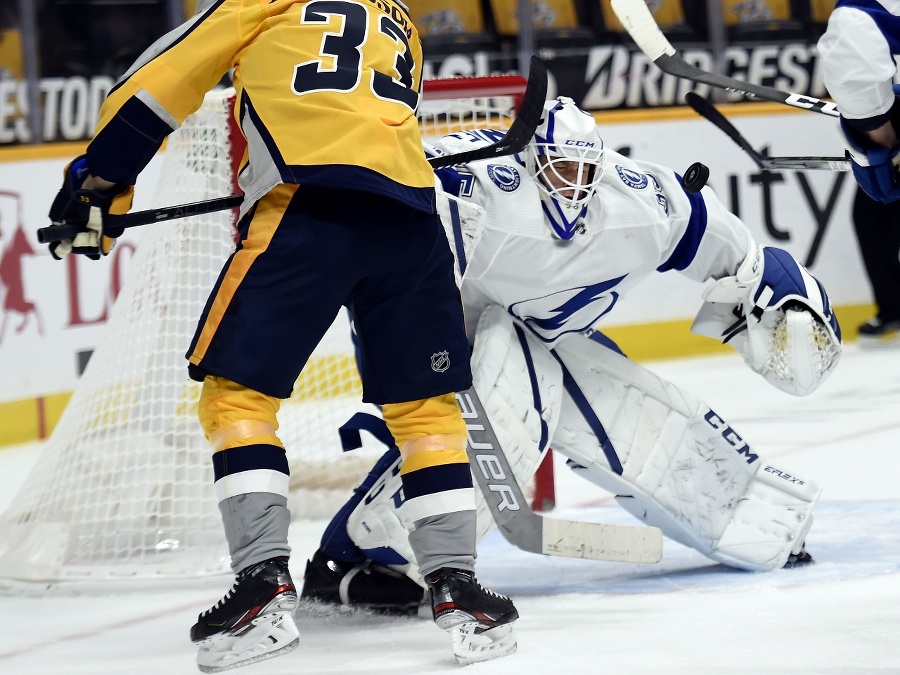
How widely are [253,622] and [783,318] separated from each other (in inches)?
46.1

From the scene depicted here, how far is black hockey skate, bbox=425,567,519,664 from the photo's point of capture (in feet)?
5.98

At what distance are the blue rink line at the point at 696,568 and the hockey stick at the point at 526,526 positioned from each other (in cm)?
7

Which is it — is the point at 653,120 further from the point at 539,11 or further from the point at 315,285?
the point at 315,285

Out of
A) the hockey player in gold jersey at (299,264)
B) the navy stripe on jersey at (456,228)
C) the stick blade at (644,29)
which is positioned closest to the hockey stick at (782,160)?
the stick blade at (644,29)

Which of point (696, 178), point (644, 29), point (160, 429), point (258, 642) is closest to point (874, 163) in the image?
point (696, 178)

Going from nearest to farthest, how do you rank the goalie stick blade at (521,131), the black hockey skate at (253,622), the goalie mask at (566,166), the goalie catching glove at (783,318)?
1. the black hockey skate at (253,622)
2. the goalie stick blade at (521,131)
3. the goalie mask at (566,166)
4. the goalie catching glove at (783,318)

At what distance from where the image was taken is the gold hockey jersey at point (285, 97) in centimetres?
179

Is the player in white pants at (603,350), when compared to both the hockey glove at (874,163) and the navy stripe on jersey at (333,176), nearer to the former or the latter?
the hockey glove at (874,163)

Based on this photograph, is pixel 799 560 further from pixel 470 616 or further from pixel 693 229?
pixel 470 616

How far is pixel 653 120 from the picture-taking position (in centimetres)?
521

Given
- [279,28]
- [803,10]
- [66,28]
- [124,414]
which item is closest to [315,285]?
[279,28]

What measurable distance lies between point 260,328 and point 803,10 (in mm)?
4748

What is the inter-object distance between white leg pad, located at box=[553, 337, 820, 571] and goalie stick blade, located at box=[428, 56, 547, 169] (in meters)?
0.48

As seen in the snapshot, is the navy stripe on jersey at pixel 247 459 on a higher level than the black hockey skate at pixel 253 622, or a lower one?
higher
